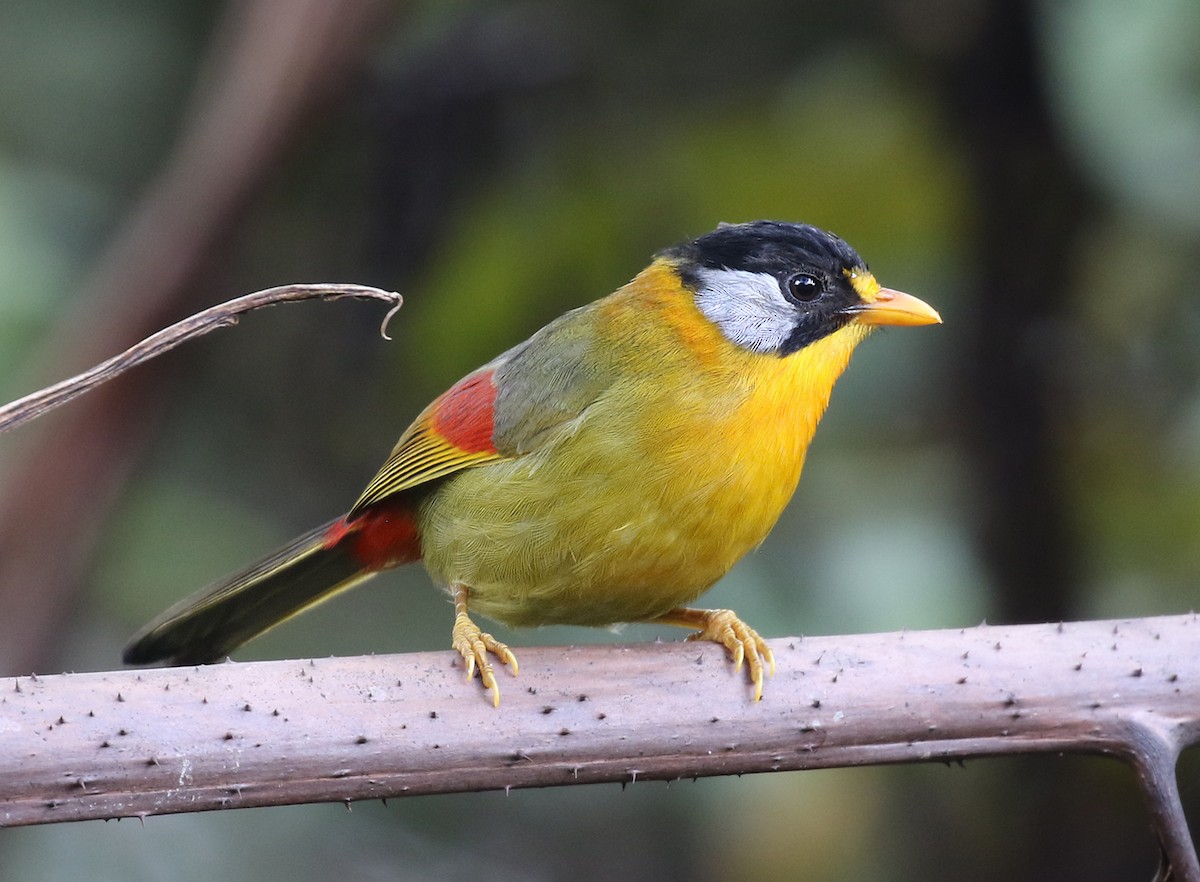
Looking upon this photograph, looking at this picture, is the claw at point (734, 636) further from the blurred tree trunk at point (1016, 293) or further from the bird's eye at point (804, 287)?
the blurred tree trunk at point (1016, 293)

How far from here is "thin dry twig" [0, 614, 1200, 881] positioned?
2.15 metres

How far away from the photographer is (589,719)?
93.4 inches

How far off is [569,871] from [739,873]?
0.83 metres

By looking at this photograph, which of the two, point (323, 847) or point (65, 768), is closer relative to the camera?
point (65, 768)

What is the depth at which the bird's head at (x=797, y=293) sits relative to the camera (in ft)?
10.8

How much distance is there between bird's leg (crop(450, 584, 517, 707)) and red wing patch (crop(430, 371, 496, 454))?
331 mm

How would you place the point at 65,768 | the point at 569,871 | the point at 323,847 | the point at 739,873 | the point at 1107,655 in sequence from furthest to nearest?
the point at 569,871
the point at 739,873
the point at 323,847
the point at 1107,655
the point at 65,768

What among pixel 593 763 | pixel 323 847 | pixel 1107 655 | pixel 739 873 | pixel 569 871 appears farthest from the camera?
pixel 569 871

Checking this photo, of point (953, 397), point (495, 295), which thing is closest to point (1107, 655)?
point (953, 397)

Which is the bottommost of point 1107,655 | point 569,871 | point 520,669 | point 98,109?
point 569,871

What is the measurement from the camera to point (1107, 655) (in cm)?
250

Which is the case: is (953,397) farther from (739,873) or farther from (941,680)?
(941,680)

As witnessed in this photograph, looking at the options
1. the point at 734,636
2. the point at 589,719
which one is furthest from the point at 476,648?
the point at 734,636

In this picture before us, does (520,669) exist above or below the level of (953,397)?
below
